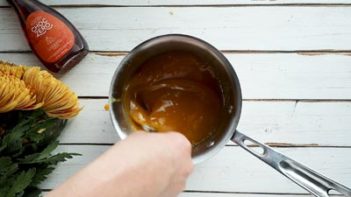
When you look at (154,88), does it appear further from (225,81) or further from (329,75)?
(329,75)

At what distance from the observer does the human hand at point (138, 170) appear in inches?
19.9

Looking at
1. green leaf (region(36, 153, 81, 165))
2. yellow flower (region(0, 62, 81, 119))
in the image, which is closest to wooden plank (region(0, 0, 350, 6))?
yellow flower (region(0, 62, 81, 119))

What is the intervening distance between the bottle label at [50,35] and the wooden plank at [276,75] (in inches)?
1.6

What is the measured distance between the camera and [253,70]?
2.61ft

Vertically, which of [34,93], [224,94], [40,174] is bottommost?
[40,174]

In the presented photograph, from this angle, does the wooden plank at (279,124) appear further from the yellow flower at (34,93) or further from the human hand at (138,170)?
the human hand at (138,170)

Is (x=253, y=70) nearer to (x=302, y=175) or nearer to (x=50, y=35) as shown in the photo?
(x=302, y=175)

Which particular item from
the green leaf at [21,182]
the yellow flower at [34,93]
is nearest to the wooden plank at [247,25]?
the yellow flower at [34,93]

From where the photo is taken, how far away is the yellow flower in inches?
27.1

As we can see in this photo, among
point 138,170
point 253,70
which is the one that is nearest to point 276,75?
point 253,70

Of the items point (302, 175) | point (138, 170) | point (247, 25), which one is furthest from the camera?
point (247, 25)

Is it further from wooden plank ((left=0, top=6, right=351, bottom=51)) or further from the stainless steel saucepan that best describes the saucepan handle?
wooden plank ((left=0, top=6, right=351, bottom=51))

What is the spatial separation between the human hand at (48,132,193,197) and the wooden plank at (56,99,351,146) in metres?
0.20

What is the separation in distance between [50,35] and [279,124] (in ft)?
1.16
